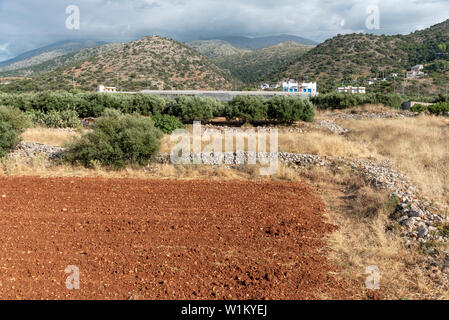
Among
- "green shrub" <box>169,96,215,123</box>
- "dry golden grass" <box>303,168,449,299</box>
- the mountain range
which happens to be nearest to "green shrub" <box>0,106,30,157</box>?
"dry golden grass" <box>303,168,449,299</box>

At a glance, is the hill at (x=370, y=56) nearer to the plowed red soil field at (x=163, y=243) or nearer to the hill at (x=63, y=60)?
the plowed red soil field at (x=163, y=243)

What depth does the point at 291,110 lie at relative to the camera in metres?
23.6

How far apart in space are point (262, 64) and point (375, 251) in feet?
300

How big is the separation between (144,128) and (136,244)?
7.22 meters

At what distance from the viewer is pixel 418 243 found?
5.09 metres

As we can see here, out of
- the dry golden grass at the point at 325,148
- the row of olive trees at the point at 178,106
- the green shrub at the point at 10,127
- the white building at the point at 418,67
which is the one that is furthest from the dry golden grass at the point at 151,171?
the white building at the point at 418,67

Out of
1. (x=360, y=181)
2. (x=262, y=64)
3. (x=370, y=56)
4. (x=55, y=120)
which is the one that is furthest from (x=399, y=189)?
(x=262, y=64)

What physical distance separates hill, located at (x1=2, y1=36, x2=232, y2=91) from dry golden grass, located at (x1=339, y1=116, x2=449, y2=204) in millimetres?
45946

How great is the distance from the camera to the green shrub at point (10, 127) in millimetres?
11789

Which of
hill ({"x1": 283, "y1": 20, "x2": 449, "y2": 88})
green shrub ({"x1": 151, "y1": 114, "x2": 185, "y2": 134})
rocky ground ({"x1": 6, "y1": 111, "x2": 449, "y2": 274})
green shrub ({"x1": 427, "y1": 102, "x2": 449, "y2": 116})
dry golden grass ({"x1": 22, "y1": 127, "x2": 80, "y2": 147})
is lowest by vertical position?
rocky ground ({"x1": 6, "y1": 111, "x2": 449, "y2": 274})

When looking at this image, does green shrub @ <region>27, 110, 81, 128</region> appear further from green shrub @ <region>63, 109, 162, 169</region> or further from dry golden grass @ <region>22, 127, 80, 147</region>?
green shrub @ <region>63, 109, 162, 169</region>

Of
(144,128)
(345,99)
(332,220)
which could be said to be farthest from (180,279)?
(345,99)

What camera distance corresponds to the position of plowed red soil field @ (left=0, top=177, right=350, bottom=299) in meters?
3.86
